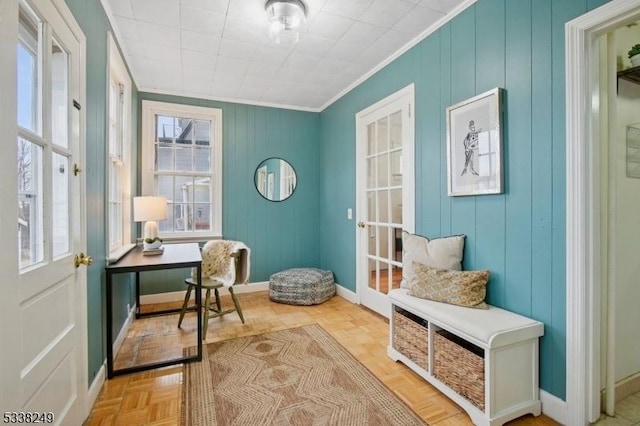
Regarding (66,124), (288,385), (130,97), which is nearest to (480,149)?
(288,385)

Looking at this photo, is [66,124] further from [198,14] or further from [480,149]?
[480,149]

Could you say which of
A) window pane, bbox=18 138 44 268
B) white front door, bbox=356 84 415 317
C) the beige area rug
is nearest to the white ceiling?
white front door, bbox=356 84 415 317

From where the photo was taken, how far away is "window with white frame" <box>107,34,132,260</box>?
101 inches

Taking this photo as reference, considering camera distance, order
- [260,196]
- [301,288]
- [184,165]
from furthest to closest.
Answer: [260,196], [184,165], [301,288]

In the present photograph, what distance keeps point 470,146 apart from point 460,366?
141cm

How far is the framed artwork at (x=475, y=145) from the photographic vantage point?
1948 mm

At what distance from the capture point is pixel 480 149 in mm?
2074

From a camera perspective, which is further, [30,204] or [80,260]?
[80,260]

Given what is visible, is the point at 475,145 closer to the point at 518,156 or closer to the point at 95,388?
the point at 518,156

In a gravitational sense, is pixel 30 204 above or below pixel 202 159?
below

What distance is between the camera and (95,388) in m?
1.83

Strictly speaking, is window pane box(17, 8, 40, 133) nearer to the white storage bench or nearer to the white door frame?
the white storage bench

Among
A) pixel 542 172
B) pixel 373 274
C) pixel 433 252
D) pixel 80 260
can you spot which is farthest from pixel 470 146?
pixel 80 260

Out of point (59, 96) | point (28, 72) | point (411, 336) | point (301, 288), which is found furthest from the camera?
point (301, 288)
